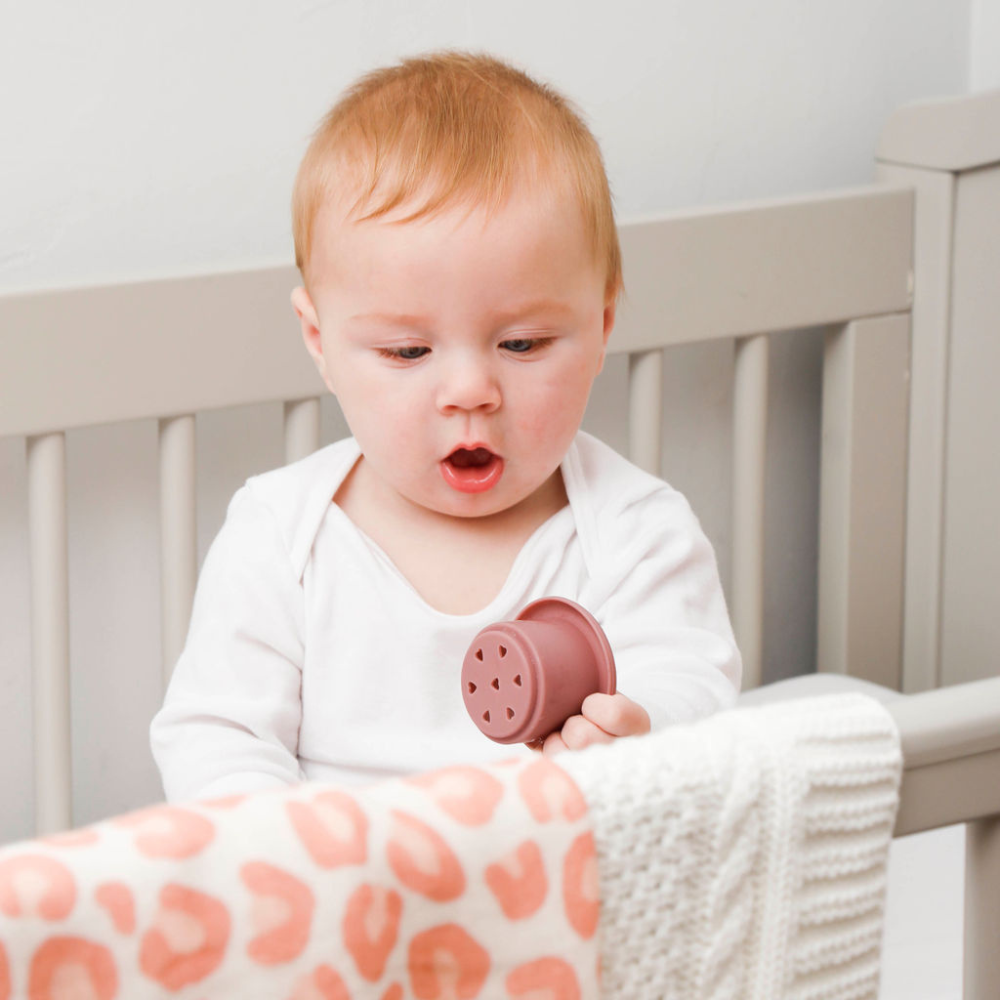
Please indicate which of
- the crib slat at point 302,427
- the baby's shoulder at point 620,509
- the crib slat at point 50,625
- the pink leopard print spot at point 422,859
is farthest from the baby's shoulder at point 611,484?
the pink leopard print spot at point 422,859

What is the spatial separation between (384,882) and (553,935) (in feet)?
0.19

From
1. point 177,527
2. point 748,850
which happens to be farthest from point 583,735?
point 177,527

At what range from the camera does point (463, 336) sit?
2.24 ft

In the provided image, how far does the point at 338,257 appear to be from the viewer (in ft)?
2.32

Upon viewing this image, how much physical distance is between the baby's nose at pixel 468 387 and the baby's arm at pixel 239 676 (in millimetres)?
163

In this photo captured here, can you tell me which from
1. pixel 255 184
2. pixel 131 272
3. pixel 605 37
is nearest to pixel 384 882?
pixel 131 272

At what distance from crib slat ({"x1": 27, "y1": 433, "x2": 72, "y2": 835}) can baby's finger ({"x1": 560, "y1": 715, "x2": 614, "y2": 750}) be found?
42 centimetres

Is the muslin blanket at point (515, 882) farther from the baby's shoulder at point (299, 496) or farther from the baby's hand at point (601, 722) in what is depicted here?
the baby's shoulder at point (299, 496)

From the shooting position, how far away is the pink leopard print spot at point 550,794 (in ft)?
1.35

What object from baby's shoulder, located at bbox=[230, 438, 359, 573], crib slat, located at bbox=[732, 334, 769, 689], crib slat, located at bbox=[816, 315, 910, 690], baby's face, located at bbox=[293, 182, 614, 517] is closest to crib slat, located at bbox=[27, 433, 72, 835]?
baby's shoulder, located at bbox=[230, 438, 359, 573]

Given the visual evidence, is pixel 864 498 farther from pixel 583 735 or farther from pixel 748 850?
pixel 748 850

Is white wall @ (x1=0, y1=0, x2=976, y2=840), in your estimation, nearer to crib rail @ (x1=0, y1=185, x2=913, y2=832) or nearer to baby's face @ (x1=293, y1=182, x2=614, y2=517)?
crib rail @ (x1=0, y1=185, x2=913, y2=832)

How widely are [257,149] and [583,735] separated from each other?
57 cm

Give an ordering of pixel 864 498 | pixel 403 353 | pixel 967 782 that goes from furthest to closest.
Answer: pixel 864 498
pixel 403 353
pixel 967 782
